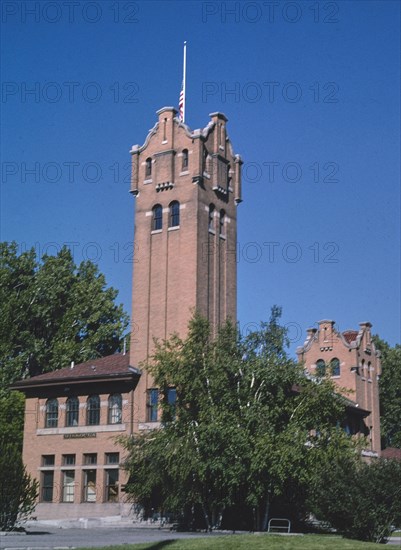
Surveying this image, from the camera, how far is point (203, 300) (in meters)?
46.2

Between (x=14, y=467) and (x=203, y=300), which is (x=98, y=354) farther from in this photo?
(x=14, y=467)

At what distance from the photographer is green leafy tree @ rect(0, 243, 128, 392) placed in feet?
206

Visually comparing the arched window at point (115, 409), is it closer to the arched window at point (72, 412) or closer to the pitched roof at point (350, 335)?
the arched window at point (72, 412)

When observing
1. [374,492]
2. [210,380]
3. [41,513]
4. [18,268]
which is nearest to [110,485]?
[41,513]

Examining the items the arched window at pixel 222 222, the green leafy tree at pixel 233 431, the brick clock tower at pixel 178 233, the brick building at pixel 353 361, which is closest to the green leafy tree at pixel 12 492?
the green leafy tree at pixel 233 431

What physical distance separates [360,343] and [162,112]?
83.9ft

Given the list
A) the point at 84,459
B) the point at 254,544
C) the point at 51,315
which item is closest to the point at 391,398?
the point at 51,315

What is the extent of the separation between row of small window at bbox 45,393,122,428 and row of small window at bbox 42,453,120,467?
178 cm

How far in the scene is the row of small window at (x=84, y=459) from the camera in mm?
45469

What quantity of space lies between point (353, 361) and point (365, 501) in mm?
35740

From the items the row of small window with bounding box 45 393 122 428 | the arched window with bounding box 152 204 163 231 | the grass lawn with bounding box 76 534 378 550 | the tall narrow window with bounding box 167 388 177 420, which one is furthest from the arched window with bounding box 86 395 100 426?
the grass lawn with bounding box 76 534 378 550

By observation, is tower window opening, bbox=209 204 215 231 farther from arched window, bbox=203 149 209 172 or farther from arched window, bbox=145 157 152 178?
arched window, bbox=145 157 152 178

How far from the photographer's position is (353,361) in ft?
205

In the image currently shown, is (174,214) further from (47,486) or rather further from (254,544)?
(254,544)
